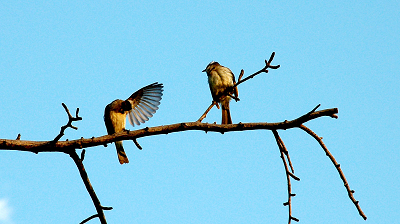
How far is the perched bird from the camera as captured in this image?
5051 mm

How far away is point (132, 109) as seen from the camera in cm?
533

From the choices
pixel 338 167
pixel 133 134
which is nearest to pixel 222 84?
pixel 133 134

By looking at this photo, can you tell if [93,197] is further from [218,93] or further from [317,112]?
[218,93]

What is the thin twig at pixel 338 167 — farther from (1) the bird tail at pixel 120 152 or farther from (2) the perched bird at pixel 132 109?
(1) the bird tail at pixel 120 152

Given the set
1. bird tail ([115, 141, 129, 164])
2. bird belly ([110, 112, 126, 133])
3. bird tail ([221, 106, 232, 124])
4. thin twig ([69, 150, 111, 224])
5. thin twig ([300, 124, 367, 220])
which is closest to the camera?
thin twig ([300, 124, 367, 220])

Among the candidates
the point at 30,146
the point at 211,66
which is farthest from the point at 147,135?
the point at 211,66

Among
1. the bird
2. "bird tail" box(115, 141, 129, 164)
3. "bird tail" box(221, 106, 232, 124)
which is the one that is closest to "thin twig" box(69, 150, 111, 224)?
"bird tail" box(115, 141, 129, 164)

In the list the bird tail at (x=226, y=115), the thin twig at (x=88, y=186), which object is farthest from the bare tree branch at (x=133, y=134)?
the bird tail at (x=226, y=115)

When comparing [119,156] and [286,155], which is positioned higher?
[119,156]

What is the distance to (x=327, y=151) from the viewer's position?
2916 millimetres

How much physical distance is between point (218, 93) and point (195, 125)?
176 inches

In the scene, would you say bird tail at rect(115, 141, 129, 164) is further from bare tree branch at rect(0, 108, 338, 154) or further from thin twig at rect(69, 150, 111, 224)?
bare tree branch at rect(0, 108, 338, 154)

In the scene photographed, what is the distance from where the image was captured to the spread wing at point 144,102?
535cm

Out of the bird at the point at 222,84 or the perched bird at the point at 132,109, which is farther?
the bird at the point at 222,84
